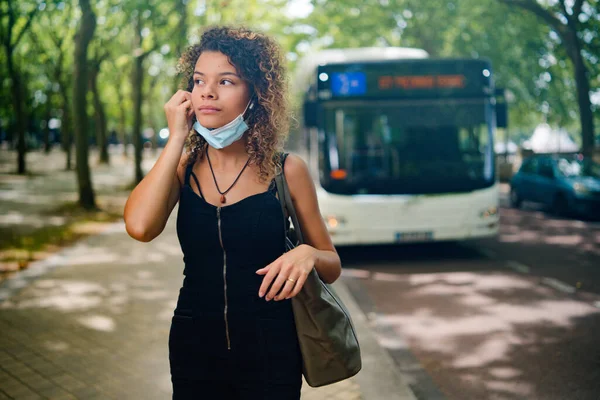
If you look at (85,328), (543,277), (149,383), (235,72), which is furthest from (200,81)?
(543,277)

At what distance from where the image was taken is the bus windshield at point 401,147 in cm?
996

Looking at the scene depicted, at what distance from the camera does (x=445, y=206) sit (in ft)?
32.6

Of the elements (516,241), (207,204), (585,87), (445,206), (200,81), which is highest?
(585,87)

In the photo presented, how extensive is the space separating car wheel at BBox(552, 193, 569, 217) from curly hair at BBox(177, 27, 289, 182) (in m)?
15.0

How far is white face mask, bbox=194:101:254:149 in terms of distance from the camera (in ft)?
7.30

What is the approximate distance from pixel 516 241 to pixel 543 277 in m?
3.55

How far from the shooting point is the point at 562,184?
1616cm

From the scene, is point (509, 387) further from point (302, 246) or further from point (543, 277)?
point (543, 277)

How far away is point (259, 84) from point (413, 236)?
785 centimetres

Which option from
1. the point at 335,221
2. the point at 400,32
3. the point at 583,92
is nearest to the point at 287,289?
the point at 335,221

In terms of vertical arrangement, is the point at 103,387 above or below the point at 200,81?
below

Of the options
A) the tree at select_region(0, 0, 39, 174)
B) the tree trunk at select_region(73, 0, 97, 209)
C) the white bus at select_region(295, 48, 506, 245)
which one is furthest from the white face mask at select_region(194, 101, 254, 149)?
the tree at select_region(0, 0, 39, 174)

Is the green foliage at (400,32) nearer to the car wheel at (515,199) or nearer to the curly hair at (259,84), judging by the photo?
the car wheel at (515,199)

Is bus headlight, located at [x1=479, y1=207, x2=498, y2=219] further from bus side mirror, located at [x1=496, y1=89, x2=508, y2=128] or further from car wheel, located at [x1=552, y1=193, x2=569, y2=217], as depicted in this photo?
car wheel, located at [x1=552, y1=193, x2=569, y2=217]
